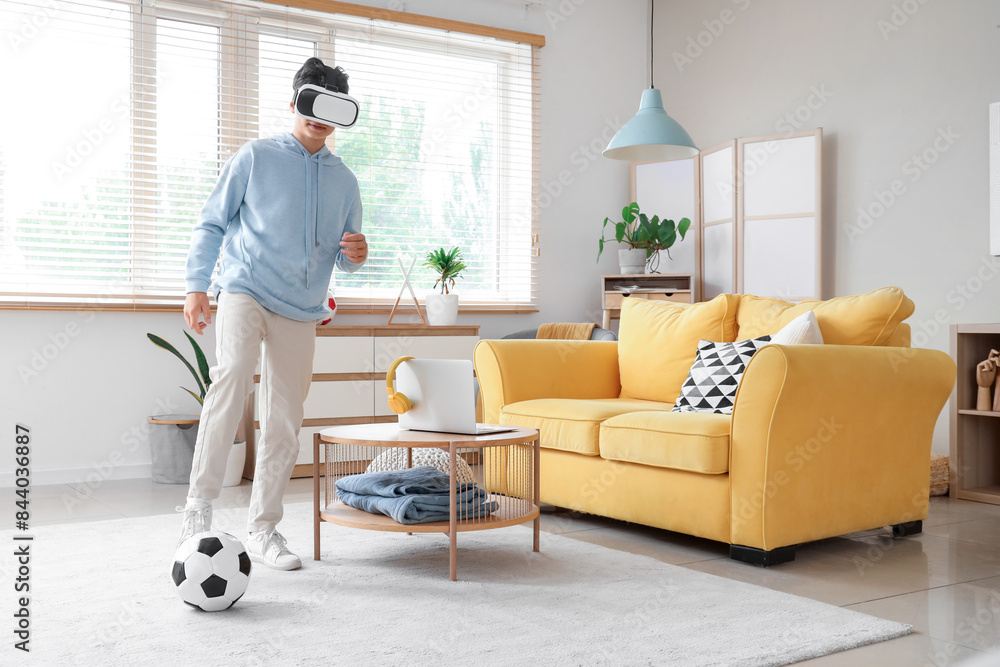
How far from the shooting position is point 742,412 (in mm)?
2564

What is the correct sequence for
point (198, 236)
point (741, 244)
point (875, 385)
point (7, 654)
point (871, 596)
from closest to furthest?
point (7, 654)
point (871, 596)
point (198, 236)
point (875, 385)
point (741, 244)

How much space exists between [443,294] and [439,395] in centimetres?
235

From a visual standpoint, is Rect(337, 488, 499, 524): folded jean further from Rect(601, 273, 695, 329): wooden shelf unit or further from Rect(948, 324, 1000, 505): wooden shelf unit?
Rect(601, 273, 695, 329): wooden shelf unit

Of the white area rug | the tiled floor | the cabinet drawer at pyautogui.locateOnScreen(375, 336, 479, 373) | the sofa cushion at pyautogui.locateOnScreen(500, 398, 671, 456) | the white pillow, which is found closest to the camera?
the white area rug

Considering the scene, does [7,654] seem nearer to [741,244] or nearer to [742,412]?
[742,412]

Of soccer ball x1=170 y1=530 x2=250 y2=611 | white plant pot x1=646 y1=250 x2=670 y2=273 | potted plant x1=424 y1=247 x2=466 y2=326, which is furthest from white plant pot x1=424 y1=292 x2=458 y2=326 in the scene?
soccer ball x1=170 y1=530 x2=250 y2=611

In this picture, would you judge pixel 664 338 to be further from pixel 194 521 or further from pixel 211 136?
pixel 211 136

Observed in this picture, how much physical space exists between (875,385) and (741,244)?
7.66ft

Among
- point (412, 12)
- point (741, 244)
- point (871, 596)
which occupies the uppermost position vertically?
point (412, 12)

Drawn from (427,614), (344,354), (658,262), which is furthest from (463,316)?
(427,614)

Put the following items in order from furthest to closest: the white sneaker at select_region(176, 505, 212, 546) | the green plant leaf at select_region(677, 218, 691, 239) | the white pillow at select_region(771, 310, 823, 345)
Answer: the green plant leaf at select_region(677, 218, 691, 239)
the white pillow at select_region(771, 310, 823, 345)
the white sneaker at select_region(176, 505, 212, 546)

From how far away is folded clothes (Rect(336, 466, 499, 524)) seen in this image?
2.40 meters

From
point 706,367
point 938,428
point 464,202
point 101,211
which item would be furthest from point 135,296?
point 938,428

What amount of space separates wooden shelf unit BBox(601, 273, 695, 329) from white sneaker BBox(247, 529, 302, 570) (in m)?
3.02
